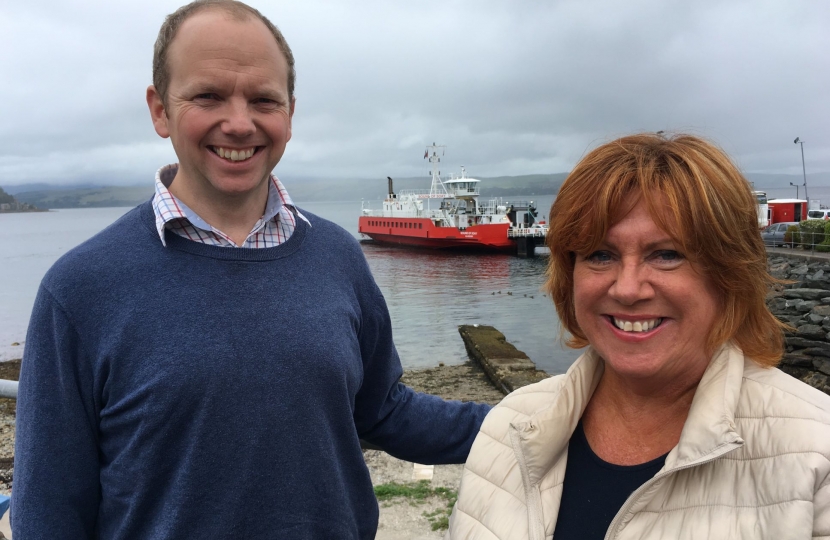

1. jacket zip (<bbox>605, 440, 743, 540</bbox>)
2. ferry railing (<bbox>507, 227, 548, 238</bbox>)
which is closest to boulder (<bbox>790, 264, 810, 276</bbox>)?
jacket zip (<bbox>605, 440, 743, 540</bbox>)

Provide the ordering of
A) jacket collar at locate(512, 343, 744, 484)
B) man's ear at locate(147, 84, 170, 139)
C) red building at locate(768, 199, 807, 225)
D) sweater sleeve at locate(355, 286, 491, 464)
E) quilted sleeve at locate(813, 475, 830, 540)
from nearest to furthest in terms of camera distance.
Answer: quilted sleeve at locate(813, 475, 830, 540) → jacket collar at locate(512, 343, 744, 484) → man's ear at locate(147, 84, 170, 139) → sweater sleeve at locate(355, 286, 491, 464) → red building at locate(768, 199, 807, 225)

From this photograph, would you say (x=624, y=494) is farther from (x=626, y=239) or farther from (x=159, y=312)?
(x=159, y=312)

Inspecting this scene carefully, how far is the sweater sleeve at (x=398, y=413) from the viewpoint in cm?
205

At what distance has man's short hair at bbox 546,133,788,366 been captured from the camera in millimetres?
1381

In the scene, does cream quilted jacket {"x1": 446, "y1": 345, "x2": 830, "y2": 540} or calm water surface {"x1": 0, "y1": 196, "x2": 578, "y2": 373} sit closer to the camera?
cream quilted jacket {"x1": 446, "y1": 345, "x2": 830, "y2": 540}

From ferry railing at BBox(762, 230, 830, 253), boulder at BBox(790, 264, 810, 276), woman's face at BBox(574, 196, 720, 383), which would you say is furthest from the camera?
ferry railing at BBox(762, 230, 830, 253)

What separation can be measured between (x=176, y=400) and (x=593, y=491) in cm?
106

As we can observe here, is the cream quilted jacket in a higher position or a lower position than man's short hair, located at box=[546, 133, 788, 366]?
lower

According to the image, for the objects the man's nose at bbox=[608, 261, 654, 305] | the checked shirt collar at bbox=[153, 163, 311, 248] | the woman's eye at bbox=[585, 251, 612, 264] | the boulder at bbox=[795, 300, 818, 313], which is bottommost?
the boulder at bbox=[795, 300, 818, 313]

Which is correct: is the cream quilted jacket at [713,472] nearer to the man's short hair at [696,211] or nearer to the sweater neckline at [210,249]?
the man's short hair at [696,211]

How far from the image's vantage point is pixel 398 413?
2.15m

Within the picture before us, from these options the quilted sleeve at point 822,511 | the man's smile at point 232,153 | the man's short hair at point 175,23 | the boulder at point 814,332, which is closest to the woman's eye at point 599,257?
the quilted sleeve at point 822,511

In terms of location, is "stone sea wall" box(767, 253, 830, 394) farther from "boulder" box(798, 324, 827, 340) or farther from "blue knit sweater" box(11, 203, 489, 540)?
"blue knit sweater" box(11, 203, 489, 540)

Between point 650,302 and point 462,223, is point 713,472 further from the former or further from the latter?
point 462,223
